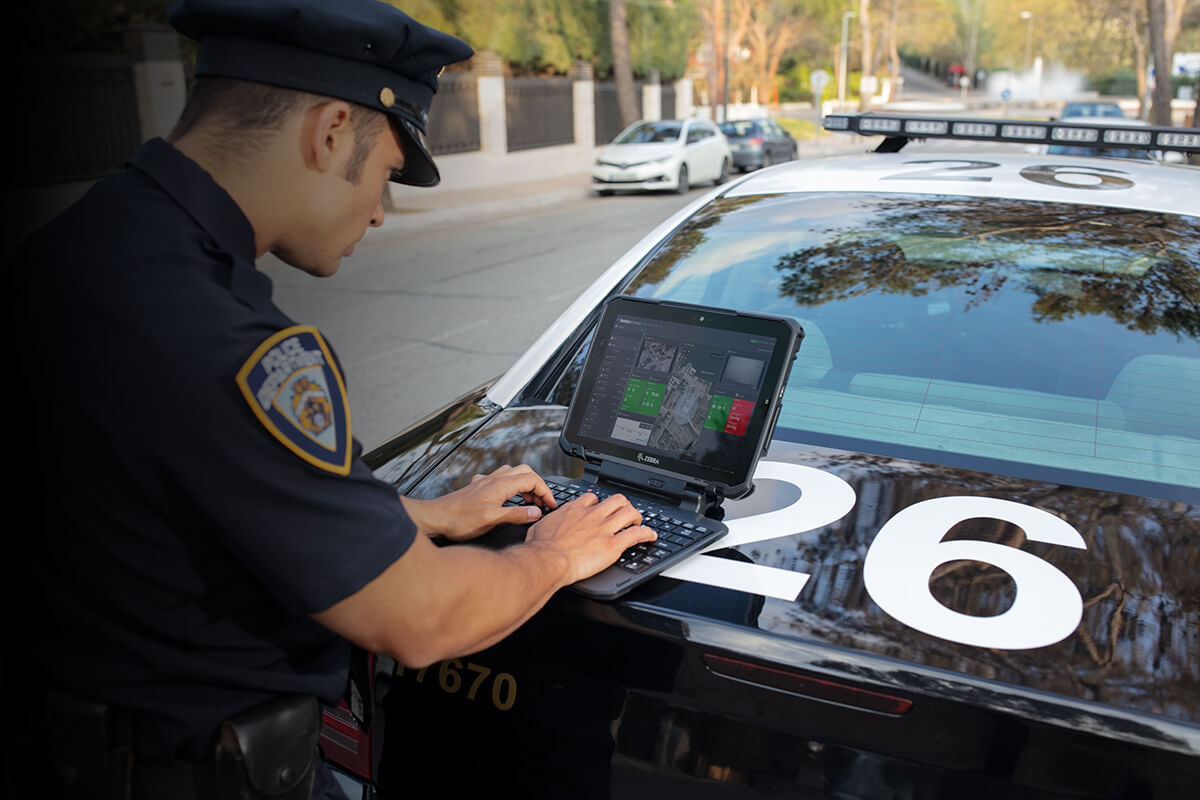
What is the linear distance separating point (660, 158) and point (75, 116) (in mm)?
10309

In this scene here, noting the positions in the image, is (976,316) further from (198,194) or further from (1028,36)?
(1028,36)

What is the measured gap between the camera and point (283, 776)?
1267 mm

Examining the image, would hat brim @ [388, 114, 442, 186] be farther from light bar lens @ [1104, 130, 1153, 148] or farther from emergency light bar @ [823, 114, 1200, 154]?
light bar lens @ [1104, 130, 1153, 148]

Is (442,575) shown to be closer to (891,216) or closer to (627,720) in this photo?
(627,720)

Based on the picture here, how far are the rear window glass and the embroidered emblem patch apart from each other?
1.06 m

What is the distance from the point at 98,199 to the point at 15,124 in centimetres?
1572

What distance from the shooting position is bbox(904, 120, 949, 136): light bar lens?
10.2 feet

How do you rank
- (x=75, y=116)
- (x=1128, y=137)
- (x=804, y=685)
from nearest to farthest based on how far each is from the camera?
(x=804, y=685)
(x=1128, y=137)
(x=75, y=116)

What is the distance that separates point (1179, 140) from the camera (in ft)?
9.33

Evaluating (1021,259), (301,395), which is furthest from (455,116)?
(301,395)

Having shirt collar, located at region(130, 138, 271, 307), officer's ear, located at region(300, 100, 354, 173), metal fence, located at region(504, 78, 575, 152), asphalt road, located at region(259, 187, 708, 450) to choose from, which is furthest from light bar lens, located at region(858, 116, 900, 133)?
metal fence, located at region(504, 78, 575, 152)

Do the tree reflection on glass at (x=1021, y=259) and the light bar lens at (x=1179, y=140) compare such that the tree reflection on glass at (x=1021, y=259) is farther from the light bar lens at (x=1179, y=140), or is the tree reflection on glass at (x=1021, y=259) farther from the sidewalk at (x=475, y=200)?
the sidewalk at (x=475, y=200)

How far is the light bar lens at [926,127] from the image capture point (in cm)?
311

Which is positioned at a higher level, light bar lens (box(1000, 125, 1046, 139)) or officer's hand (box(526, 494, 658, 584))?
light bar lens (box(1000, 125, 1046, 139))
